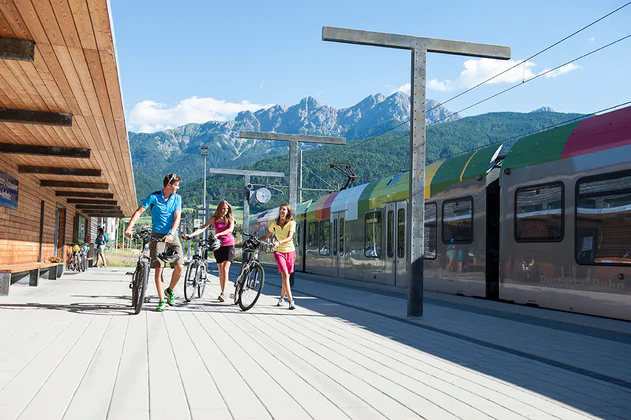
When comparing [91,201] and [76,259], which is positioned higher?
[91,201]

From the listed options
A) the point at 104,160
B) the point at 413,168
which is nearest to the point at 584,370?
the point at 413,168

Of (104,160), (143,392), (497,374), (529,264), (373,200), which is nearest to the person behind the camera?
(143,392)

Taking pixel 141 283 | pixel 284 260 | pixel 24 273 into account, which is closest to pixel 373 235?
pixel 284 260

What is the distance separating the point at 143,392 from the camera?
166 inches

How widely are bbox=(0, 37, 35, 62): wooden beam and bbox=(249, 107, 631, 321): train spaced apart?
24.5 feet

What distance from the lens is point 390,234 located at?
637 inches

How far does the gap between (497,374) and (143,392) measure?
283cm

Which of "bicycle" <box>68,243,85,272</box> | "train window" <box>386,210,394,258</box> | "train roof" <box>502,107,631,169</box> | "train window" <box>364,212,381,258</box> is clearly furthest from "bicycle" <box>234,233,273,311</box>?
"bicycle" <box>68,243,85,272</box>

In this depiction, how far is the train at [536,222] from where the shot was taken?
877cm

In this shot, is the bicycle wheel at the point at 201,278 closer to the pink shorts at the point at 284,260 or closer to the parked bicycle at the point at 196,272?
the parked bicycle at the point at 196,272

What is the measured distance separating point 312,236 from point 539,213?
1359 centimetres

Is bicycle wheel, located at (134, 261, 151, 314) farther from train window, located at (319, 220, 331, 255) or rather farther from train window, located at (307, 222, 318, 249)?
train window, located at (307, 222, 318, 249)

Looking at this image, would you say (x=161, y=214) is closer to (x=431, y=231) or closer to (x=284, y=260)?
(x=284, y=260)

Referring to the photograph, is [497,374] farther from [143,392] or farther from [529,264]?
[529,264]
